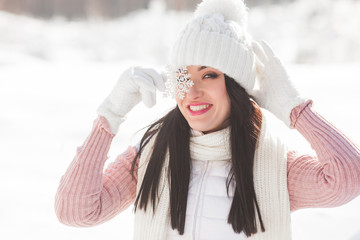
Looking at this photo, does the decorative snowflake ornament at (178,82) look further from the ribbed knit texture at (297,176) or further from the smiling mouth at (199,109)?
the ribbed knit texture at (297,176)

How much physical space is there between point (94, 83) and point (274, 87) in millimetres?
3274

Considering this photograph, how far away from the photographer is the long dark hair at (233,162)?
131 centimetres

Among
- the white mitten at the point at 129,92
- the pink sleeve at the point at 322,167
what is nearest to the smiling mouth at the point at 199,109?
the white mitten at the point at 129,92

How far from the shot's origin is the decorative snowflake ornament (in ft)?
4.35

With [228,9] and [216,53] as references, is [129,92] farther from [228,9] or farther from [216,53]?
[228,9]

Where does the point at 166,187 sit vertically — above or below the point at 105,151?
below

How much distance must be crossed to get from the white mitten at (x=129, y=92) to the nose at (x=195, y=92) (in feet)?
0.35

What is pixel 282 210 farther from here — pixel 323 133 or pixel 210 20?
pixel 210 20

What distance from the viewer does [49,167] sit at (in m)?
2.90

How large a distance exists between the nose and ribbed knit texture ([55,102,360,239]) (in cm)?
29

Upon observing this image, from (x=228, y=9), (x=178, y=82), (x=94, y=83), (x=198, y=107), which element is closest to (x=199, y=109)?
(x=198, y=107)

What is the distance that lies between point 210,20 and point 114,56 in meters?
4.63

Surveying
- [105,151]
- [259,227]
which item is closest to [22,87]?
[105,151]

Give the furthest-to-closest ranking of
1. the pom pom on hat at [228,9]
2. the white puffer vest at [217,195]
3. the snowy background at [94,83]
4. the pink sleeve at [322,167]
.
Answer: the snowy background at [94,83] → the pom pom on hat at [228,9] → the white puffer vest at [217,195] → the pink sleeve at [322,167]
